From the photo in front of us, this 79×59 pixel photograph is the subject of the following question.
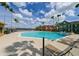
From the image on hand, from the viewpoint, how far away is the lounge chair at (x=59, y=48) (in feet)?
5.52

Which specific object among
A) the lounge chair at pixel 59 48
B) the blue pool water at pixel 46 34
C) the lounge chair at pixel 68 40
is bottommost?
the lounge chair at pixel 59 48

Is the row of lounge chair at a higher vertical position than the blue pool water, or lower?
lower

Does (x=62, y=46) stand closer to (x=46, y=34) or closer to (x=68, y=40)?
(x=68, y=40)

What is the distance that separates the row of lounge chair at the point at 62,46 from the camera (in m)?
1.68

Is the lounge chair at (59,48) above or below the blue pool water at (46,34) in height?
below

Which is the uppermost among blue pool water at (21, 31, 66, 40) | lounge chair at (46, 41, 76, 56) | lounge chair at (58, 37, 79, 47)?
blue pool water at (21, 31, 66, 40)

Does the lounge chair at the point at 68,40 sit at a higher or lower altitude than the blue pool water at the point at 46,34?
lower

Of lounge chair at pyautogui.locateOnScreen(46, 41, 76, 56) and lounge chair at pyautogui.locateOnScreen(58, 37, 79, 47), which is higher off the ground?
lounge chair at pyautogui.locateOnScreen(58, 37, 79, 47)

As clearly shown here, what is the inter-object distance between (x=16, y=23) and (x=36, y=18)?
205 millimetres

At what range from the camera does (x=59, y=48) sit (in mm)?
1693

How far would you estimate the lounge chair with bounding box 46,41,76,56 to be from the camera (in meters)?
1.68

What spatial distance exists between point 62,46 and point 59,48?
0.04m

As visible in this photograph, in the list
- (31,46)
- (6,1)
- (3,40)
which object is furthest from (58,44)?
(6,1)

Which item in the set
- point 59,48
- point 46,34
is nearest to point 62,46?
point 59,48
